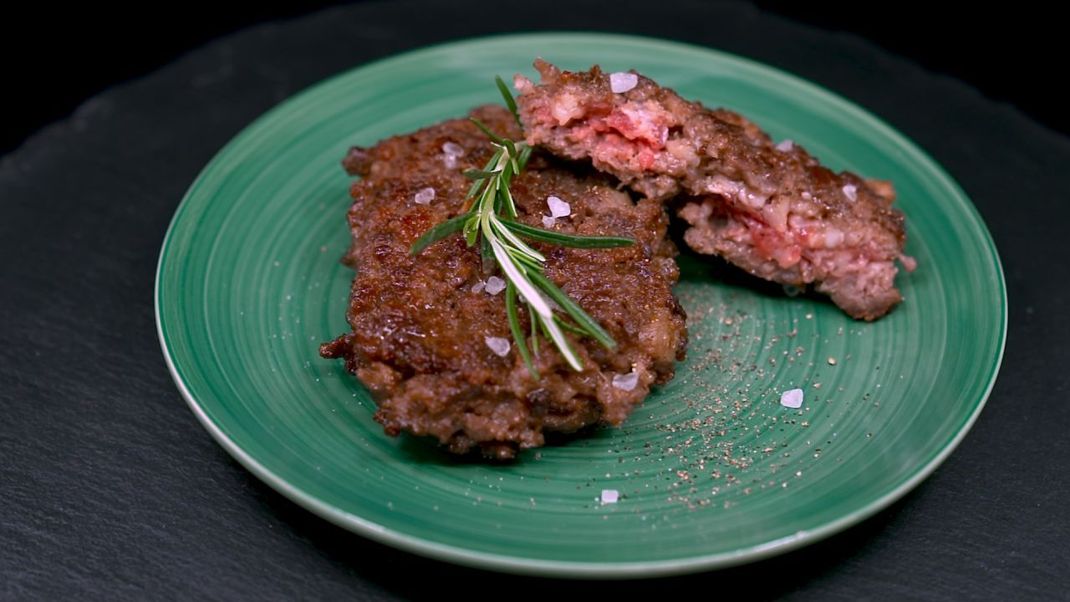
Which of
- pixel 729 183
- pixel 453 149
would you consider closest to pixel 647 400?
pixel 729 183

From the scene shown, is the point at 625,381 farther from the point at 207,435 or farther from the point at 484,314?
the point at 207,435

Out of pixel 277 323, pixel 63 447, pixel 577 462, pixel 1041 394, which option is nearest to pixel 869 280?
pixel 1041 394

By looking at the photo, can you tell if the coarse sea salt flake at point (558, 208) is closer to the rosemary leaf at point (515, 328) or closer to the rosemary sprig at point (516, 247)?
the rosemary sprig at point (516, 247)

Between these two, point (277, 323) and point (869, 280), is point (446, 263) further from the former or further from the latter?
point (869, 280)

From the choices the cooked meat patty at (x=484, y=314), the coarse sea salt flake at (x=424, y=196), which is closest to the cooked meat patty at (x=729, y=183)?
the cooked meat patty at (x=484, y=314)

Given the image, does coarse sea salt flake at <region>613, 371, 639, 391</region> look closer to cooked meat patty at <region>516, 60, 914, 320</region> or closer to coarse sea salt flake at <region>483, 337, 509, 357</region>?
coarse sea salt flake at <region>483, 337, 509, 357</region>
